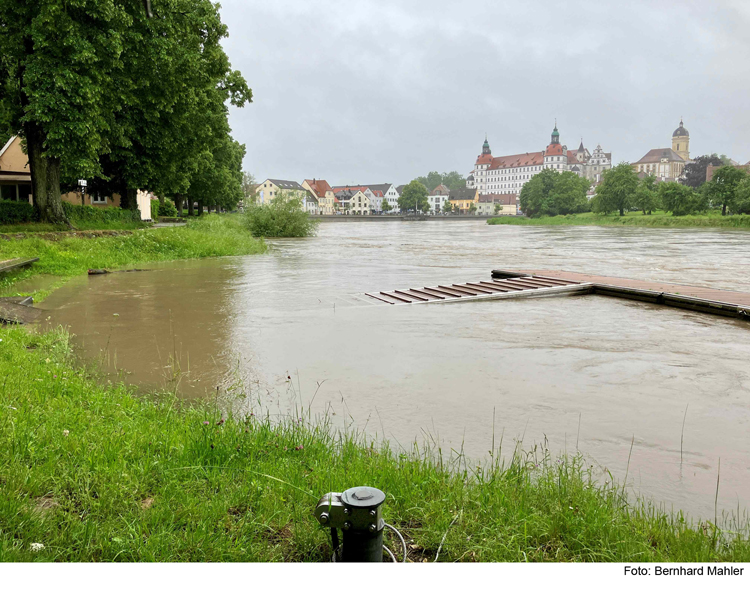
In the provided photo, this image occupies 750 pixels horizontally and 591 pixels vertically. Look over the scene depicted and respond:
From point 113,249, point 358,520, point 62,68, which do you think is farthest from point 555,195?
point 358,520

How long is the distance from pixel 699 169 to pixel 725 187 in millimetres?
55777

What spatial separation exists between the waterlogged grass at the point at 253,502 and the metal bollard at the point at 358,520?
0.42 metres

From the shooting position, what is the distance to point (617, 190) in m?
93.8

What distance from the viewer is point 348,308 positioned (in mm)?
13586

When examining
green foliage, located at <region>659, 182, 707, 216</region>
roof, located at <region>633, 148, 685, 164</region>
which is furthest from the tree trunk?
roof, located at <region>633, 148, 685, 164</region>

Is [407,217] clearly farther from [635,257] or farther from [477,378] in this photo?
[477,378]

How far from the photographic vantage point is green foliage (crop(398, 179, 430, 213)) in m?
176

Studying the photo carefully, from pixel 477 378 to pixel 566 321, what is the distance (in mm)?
4791

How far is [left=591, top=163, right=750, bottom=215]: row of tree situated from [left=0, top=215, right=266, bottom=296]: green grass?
233ft

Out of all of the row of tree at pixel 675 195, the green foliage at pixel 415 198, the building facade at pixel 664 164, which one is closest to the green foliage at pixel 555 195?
the row of tree at pixel 675 195

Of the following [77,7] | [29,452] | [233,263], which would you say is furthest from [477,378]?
[77,7]

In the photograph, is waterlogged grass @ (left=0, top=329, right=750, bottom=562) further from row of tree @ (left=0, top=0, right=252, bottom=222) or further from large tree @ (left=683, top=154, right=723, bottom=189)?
large tree @ (left=683, top=154, right=723, bottom=189)

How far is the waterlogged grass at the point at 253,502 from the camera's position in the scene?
2.94 m

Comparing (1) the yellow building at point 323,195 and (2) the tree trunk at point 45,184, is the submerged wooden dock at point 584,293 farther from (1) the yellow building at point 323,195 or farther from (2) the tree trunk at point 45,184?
(1) the yellow building at point 323,195
